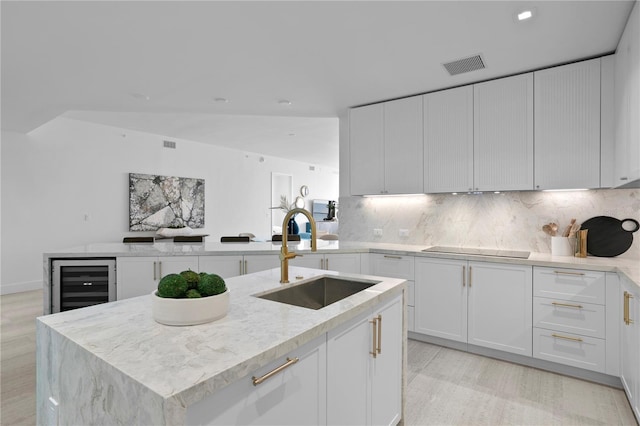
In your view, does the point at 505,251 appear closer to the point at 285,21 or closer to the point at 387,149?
the point at 387,149

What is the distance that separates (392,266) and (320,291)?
167 centimetres

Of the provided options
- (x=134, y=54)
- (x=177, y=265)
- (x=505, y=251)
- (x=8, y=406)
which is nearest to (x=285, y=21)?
(x=134, y=54)

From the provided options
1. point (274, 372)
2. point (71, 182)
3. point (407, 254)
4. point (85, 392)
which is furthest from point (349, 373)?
point (71, 182)

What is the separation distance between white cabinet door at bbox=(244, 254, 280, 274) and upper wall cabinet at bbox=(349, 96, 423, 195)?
4.62 feet

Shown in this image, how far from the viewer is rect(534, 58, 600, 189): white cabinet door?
A: 2828 mm

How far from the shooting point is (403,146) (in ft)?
12.6

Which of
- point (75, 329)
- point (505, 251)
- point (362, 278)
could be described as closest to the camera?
point (75, 329)

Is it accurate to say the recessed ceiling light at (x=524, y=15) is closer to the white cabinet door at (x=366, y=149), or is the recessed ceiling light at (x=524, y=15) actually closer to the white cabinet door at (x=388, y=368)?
the white cabinet door at (x=366, y=149)

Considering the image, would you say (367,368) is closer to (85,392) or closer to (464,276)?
(85,392)

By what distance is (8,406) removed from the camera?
87.0 inches

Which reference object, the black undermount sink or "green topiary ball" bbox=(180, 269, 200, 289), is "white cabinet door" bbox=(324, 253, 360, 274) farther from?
"green topiary ball" bbox=(180, 269, 200, 289)

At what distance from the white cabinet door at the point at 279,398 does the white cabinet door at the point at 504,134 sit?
109 inches

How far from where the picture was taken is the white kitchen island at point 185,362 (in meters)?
0.80

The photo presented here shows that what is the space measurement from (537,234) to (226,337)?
128 inches
